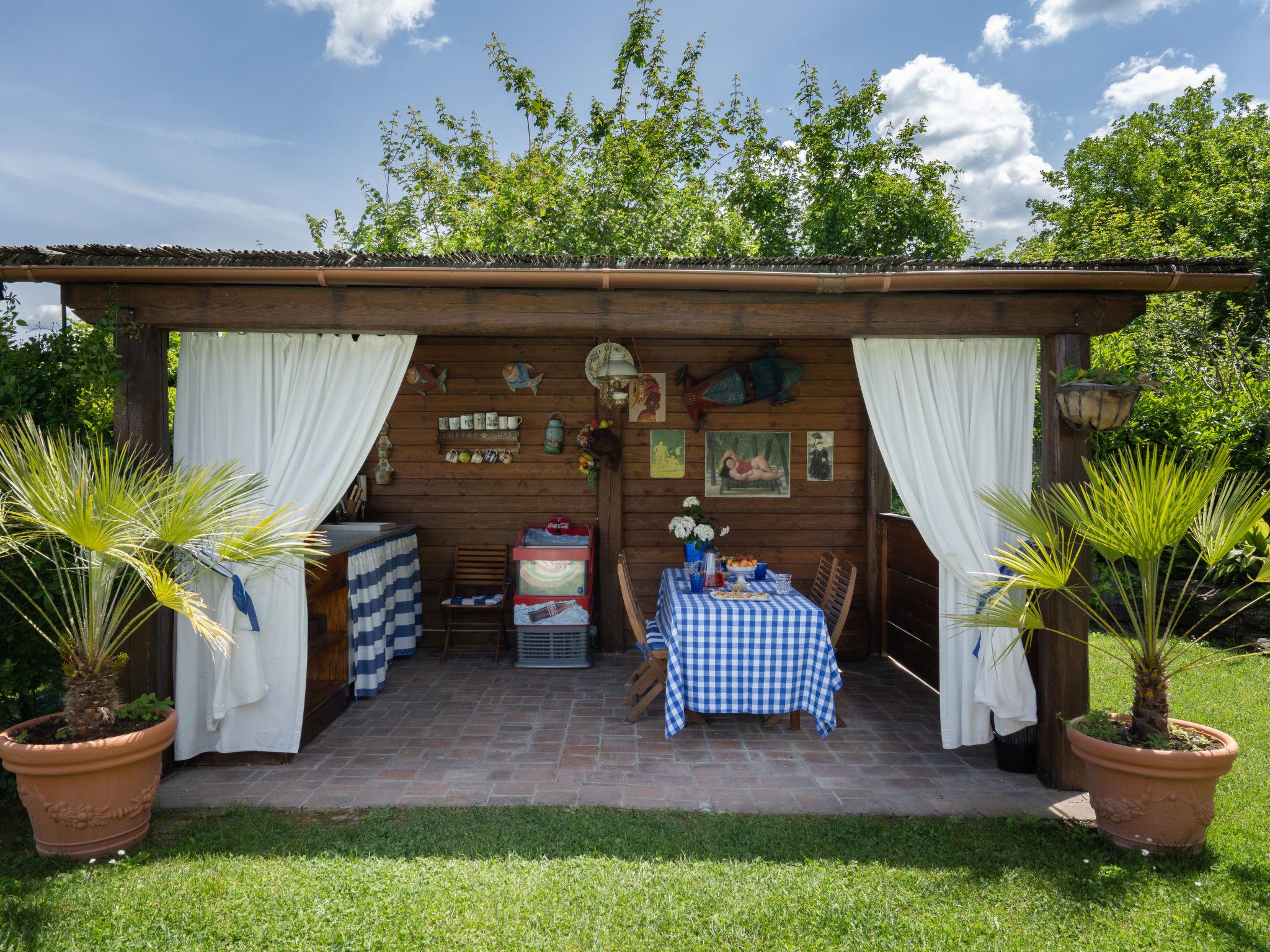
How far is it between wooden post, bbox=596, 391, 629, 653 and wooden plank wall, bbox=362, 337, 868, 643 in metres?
0.08

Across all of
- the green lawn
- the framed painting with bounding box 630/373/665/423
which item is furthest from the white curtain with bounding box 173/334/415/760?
the framed painting with bounding box 630/373/665/423

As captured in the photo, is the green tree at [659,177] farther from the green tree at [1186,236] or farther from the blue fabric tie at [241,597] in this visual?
the blue fabric tie at [241,597]

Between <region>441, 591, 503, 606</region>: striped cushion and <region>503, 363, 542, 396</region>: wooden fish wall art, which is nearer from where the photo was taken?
<region>441, 591, 503, 606</region>: striped cushion

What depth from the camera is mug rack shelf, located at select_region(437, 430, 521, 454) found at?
6.49 metres

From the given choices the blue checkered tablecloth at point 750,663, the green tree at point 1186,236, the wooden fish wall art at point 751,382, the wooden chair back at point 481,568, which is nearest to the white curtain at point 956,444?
the green tree at point 1186,236

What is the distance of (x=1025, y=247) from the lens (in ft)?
58.4

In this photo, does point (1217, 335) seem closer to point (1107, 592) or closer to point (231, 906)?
point (1107, 592)

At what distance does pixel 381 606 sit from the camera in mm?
5395

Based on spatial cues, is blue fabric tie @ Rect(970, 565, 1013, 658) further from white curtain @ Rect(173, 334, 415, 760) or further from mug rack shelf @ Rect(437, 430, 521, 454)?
mug rack shelf @ Rect(437, 430, 521, 454)

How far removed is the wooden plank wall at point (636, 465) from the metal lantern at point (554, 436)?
3.9 inches

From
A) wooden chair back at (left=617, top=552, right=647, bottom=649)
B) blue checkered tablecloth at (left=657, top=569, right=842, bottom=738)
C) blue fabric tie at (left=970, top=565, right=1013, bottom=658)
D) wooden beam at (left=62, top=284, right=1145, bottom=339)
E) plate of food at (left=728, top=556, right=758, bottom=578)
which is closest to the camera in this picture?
blue fabric tie at (left=970, top=565, right=1013, bottom=658)

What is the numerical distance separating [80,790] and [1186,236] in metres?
16.4

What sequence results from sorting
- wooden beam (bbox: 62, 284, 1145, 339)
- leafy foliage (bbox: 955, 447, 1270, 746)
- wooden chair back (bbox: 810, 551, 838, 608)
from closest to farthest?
leafy foliage (bbox: 955, 447, 1270, 746), wooden beam (bbox: 62, 284, 1145, 339), wooden chair back (bbox: 810, 551, 838, 608)

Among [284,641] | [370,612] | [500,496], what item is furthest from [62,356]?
[500,496]
